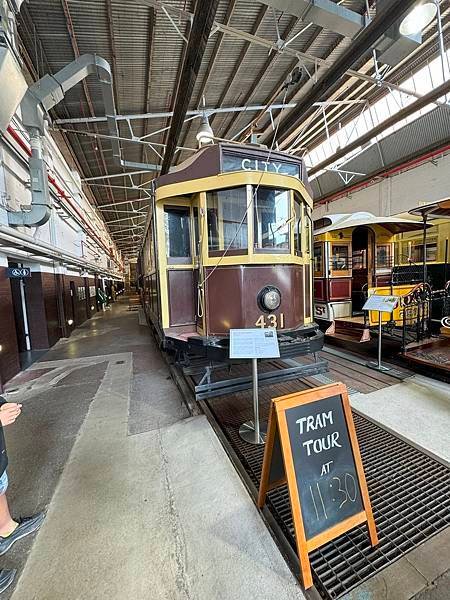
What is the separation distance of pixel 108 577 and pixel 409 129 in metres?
11.6

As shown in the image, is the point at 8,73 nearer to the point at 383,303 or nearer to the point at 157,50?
the point at 157,50

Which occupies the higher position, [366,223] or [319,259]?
[366,223]

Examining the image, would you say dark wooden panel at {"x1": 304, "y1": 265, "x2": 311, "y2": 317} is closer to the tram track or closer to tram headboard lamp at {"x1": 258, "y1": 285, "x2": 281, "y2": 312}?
tram headboard lamp at {"x1": 258, "y1": 285, "x2": 281, "y2": 312}

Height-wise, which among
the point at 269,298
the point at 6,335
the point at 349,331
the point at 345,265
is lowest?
Result: the point at 349,331

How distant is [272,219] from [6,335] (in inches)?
193

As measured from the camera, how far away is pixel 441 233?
8.05 m

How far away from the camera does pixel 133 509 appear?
186 centimetres

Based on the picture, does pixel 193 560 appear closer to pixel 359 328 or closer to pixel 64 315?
pixel 359 328

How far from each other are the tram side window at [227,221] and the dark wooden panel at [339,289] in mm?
3865

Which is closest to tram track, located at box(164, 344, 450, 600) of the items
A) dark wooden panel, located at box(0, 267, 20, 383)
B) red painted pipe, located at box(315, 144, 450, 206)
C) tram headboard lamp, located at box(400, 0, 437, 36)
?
dark wooden panel, located at box(0, 267, 20, 383)

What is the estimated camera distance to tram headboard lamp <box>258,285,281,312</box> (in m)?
3.11

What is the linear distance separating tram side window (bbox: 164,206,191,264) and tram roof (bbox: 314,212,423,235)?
A: 3.72 m

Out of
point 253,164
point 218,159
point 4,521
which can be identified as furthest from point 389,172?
point 4,521

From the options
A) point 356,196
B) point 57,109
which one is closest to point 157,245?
point 57,109
